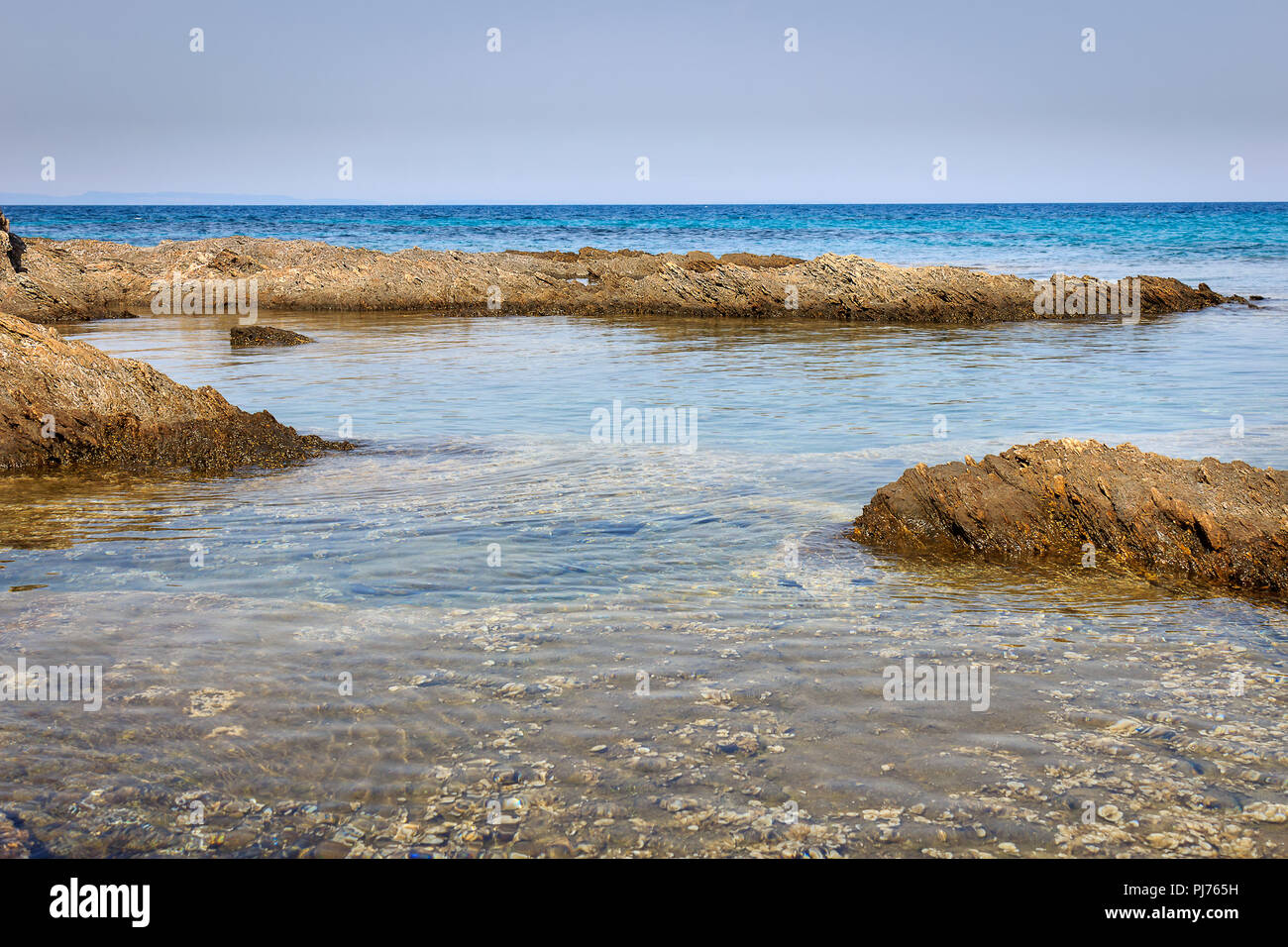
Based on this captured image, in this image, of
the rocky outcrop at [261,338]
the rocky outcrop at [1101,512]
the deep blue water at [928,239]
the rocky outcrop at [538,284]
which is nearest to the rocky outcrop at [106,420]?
the rocky outcrop at [1101,512]

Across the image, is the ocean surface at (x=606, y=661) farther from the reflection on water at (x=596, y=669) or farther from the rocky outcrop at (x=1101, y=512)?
the rocky outcrop at (x=1101, y=512)

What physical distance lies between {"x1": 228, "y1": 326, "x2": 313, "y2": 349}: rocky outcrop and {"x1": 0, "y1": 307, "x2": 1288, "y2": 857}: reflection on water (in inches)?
376

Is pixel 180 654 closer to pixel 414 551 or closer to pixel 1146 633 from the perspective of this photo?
pixel 414 551

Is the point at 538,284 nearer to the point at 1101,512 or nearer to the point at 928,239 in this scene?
the point at 1101,512

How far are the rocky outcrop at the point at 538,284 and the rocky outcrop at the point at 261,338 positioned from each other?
24.6 ft

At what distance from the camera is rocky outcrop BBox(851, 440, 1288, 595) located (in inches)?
240

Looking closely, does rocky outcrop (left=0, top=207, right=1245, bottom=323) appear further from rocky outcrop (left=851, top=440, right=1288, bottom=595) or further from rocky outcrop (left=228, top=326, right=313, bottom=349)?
rocky outcrop (left=851, top=440, right=1288, bottom=595)

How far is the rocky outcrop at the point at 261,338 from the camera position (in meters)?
18.3

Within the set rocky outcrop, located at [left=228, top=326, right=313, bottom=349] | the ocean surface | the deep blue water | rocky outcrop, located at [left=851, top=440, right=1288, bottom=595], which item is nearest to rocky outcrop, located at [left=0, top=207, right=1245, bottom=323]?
rocky outcrop, located at [left=228, top=326, right=313, bottom=349]

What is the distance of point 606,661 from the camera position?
482 centimetres

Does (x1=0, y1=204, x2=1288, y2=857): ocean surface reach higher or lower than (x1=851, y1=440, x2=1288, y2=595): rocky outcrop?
lower

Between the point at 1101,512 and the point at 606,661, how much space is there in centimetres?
353
